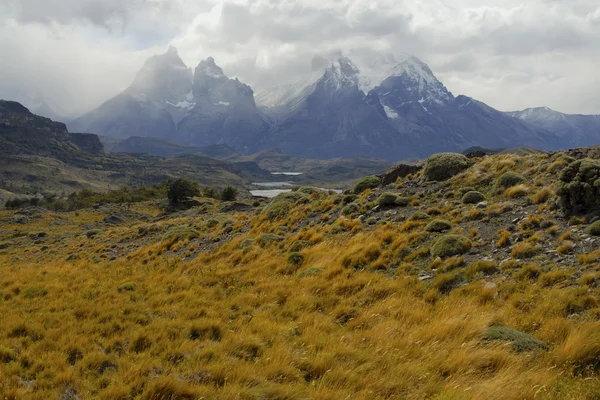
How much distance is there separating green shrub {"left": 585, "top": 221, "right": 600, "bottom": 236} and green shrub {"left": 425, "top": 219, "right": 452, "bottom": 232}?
4544 mm

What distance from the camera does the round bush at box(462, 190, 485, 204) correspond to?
17.1m

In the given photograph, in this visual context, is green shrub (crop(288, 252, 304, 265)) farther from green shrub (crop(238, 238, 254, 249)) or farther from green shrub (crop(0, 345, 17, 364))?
green shrub (crop(0, 345, 17, 364))

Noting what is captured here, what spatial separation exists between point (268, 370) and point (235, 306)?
414cm

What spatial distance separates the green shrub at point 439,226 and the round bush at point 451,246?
1.82m

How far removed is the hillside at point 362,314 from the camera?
597cm

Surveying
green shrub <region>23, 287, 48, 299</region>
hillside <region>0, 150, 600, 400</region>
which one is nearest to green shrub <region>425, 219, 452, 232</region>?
hillside <region>0, 150, 600, 400</region>

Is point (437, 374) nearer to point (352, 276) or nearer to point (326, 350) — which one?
point (326, 350)

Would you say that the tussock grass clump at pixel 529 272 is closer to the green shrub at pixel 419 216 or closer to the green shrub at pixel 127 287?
the green shrub at pixel 419 216

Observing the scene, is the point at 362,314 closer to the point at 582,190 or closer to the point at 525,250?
the point at 525,250

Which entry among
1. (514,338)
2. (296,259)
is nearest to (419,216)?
(296,259)

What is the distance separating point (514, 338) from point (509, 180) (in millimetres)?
12816

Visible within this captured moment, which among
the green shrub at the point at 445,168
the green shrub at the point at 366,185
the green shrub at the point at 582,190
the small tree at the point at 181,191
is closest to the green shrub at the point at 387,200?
the green shrub at the point at 445,168

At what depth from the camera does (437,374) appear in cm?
610

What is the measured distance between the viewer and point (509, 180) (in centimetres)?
1772
